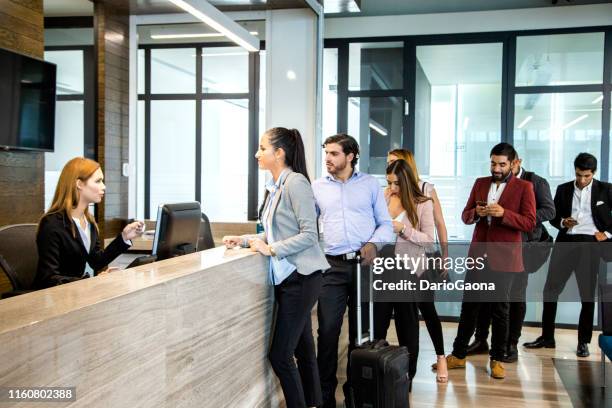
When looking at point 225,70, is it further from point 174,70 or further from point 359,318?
point 359,318

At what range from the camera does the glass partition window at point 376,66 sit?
684 cm

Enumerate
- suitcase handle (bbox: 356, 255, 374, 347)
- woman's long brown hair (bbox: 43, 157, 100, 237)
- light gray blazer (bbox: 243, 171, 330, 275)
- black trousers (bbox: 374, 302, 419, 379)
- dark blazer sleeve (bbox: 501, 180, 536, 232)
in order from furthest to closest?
dark blazer sleeve (bbox: 501, 180, 536, 232)
black trousers (bbox: 374, 302, 419, 379)
suitcase handle (bbox: 356, 255, 374, 347)
woman's long brown hair (bbox: 43, 157, 100, 237)
light gray blazer (bbox: 243, 171, 330, 275)

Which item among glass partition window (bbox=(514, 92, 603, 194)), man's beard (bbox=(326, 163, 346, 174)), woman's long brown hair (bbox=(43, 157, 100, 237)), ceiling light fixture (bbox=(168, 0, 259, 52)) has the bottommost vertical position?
woman's long brown hair (bbox=(43, 157, 100, 237))

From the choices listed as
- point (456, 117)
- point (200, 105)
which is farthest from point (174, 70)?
point (456, 117)

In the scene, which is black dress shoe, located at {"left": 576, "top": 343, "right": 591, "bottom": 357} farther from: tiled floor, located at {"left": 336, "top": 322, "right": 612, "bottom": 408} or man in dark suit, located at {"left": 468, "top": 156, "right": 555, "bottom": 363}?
man in dark suit, located at {"left": 468, "top": 156, "right": 555, "bottom": 363}

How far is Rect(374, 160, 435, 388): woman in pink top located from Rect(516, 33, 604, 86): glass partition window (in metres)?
3.42

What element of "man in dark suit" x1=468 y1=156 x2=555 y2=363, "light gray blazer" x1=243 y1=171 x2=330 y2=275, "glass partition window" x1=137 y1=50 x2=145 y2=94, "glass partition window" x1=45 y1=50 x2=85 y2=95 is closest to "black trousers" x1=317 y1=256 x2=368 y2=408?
"light gray blazer" x1=243 y1=171 x2=330 y2=275

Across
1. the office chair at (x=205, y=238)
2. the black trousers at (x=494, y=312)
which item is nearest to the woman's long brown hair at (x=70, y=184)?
the office chair at (x=205, y=238)

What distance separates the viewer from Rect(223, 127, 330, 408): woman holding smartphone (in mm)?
2645

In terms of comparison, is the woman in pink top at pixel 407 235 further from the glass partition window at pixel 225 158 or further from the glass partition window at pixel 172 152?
the glass partition window at pixel 172 152

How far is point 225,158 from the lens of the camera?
7379 mm

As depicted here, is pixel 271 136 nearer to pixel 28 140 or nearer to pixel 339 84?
pixel 28 140

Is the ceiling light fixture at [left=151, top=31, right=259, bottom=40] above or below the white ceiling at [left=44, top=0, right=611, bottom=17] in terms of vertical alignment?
below

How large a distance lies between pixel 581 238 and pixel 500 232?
3.65ft
